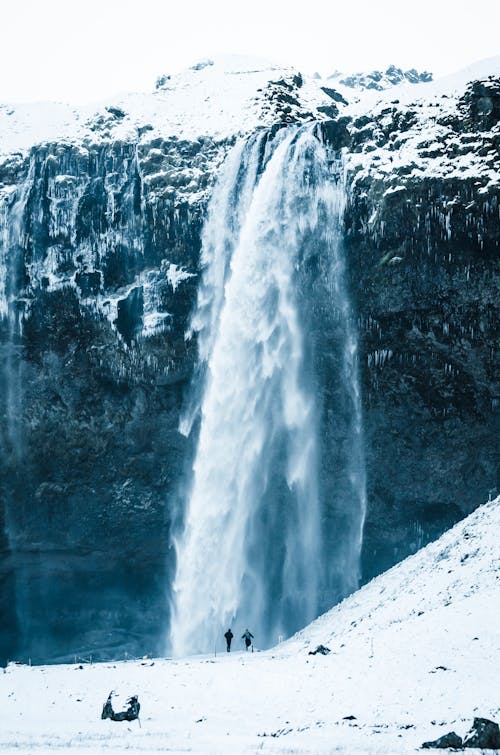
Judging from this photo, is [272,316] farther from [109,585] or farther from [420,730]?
[420,730]

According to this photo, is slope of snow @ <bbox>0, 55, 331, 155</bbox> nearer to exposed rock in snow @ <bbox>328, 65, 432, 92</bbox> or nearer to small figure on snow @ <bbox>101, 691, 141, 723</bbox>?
exposed rock in snow @ <bbox>328, 65, 432, 92</bbox>

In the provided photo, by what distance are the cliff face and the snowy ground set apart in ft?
56.4

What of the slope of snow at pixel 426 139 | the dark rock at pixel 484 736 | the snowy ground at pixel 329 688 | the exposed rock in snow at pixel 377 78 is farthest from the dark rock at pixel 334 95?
the dark rock at pixel 484 736

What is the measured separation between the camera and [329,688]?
21219 mm

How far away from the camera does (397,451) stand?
48344mm

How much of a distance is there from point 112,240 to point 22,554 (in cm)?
1863

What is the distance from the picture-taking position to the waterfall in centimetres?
4781

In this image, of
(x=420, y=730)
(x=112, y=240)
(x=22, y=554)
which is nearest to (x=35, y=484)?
(x=22, y=554)

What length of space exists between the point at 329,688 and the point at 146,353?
30.9m

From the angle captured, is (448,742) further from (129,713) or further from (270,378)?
(270,378)

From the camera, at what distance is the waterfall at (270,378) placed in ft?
157

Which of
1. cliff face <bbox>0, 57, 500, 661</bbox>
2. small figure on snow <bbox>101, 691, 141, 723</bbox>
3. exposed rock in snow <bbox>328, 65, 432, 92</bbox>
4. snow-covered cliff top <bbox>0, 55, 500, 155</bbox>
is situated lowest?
small figure on snow <bbox>101, 691, 141, 723</bbox>

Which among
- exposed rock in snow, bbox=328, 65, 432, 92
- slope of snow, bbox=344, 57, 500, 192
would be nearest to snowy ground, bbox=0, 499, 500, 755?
slope of snow, bbox=344, 57, 500, 192

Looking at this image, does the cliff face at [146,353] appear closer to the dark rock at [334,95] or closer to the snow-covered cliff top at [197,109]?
the snow-covered cliff top at [197,109]
